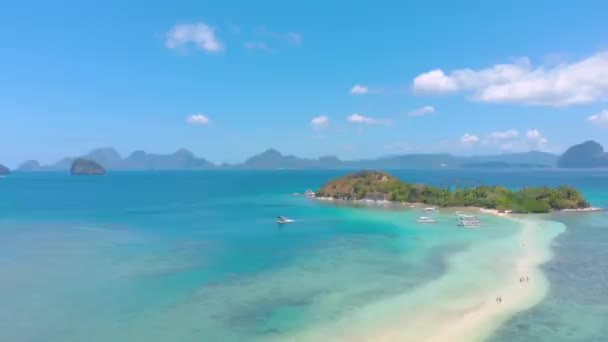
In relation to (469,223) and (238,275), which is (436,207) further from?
(238,275)

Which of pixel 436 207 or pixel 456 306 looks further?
pixel 436 207

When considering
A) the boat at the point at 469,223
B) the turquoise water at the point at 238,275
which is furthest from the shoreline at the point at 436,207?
the boat at the point at 469,223

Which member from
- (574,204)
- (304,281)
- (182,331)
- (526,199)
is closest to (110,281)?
(182,331)

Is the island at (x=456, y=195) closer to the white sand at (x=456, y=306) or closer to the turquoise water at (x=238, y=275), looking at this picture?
the turquoise water at (x=238, y=275)

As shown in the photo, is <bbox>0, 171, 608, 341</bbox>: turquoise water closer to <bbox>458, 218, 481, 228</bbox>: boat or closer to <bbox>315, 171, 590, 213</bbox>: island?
<bbox>458, 218, 481, 228</bbox>: boat

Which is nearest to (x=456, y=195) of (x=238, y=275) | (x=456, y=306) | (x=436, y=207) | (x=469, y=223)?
(x=436, y=207)

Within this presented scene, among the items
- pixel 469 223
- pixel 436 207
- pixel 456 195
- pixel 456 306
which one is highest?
pixel 456 195

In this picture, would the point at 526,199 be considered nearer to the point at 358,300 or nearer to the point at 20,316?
the point at 358,300

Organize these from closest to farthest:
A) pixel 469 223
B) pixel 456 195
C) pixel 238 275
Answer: pixel 238 275 < pixel 469 223 < pixel 456 195
